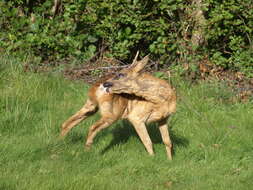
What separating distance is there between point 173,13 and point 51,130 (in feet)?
16.9

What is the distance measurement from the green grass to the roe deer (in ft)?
1.05

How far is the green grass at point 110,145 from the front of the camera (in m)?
Result: 6.89

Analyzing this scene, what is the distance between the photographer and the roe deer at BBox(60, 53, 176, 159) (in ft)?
25.6

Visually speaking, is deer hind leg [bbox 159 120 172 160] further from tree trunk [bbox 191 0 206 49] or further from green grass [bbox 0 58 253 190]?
tree trunk [bbox 191 0 206 49]

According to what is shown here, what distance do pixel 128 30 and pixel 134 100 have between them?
444cm

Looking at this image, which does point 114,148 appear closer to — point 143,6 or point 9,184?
point 9,184

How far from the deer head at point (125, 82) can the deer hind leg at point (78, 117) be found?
56 centimetres

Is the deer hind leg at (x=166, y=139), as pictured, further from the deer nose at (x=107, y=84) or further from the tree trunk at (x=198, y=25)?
the tree trunk at (x=198, y=25)

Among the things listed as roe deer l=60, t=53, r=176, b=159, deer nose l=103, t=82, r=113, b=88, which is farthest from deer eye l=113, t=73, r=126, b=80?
deer nose l=103, t=82, r=113, b=88

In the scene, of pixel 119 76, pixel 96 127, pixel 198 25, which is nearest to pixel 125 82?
pixel 119 76

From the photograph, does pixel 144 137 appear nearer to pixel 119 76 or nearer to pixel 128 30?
pixel 119 76

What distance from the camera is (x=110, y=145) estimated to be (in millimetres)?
8148

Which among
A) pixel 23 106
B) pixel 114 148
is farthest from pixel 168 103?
pixel 23 106

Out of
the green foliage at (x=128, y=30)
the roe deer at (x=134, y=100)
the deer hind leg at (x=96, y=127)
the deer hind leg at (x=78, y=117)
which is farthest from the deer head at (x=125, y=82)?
the green foliage at (x=128, y=30)
